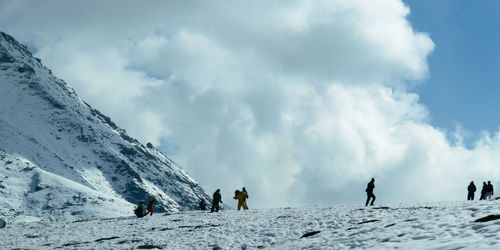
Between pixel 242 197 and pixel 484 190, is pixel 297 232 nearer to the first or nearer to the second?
pixel 242 197

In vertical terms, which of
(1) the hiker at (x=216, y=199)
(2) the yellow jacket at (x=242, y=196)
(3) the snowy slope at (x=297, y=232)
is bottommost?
(3) the snowy slope at (x=297, y=232)

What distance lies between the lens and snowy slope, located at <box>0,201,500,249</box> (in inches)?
723

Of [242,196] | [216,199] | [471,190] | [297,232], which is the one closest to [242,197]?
[242,196]

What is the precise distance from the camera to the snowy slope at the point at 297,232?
18.4m

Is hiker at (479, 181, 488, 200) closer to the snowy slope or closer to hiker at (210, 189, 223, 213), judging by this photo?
the snowy slope

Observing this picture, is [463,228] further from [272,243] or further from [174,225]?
[174,225]

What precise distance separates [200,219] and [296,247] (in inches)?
758

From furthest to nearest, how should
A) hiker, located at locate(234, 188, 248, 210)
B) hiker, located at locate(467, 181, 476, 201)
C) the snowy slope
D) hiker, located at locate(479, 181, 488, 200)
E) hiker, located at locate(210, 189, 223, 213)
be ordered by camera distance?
hiker, located at locate(234, 188, 248, 210) < hiker, located at locate(210, 189, 223, 213) < hiker, located at locate(467, 181, 476, 201) < hiker, located at locate(479, 181, 488, 200) < the snowy slope

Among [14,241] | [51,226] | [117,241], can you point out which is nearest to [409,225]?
[117,241]

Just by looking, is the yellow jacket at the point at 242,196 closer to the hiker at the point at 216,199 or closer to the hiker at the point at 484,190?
the hiker at the point at 216,199

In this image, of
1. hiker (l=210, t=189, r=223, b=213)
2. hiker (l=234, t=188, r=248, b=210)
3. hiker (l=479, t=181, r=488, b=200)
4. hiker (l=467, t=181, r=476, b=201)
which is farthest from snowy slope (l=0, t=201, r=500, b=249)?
hiker (l=467, t=181, r=476, b=201)

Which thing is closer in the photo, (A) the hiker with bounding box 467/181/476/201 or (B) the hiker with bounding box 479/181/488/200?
(B) the hiker with bounding box 479/181/488/200

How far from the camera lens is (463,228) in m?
18.8

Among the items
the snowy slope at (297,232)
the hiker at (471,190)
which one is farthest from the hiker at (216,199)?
the hiker at (471,190)
